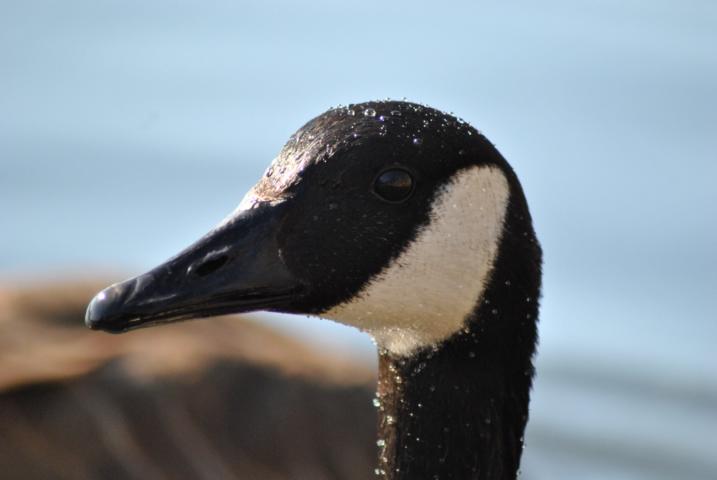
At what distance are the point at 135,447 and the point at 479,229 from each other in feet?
5.71

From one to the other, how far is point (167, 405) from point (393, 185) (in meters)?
1.73

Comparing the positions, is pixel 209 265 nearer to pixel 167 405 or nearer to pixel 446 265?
pixel 446 265

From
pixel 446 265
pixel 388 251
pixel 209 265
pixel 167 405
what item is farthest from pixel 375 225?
pixel 167 405

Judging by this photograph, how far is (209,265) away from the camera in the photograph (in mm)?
3127

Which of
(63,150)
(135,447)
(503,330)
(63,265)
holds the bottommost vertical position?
(135,447)

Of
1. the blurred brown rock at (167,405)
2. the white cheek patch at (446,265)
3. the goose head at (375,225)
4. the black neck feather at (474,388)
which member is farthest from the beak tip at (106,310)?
the blurred brown rock at (167,405)

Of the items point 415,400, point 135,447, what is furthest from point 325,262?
point 135,447

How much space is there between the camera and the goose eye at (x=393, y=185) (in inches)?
126

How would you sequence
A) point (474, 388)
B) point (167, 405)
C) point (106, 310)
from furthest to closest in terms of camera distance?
point (167, 405)
point (474, 388)
point (106, 310)

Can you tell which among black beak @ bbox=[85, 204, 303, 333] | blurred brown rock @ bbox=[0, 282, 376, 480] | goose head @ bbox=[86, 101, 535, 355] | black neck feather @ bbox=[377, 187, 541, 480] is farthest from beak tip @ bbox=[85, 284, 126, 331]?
blurred brown rock @ bbox=[0, 282, 376, 480]

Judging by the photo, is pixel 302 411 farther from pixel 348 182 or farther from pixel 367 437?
pixel 348 182

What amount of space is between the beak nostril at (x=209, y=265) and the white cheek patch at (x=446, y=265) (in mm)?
282

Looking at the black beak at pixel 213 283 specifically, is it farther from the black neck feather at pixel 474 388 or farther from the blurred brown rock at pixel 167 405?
the blurred brown rock at pixel 167 405

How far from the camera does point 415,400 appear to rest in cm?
338
